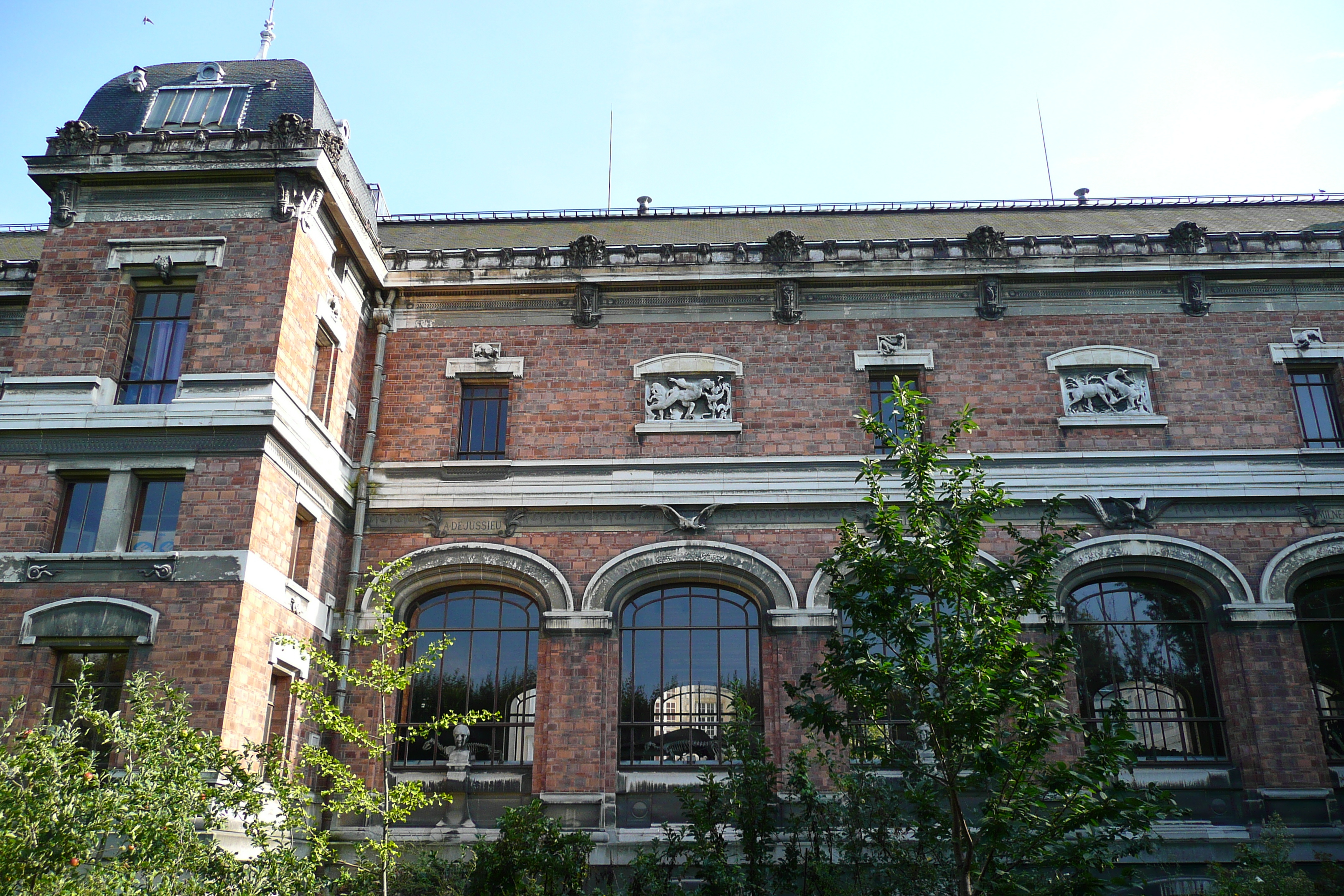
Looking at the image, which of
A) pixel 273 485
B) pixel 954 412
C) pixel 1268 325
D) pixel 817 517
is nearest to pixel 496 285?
pixel 273 485

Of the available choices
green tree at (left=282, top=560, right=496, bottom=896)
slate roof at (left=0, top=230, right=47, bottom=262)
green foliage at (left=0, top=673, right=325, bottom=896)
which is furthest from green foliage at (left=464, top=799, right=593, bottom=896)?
slate roof at (left=0, top=230, right=47, bottom=262)

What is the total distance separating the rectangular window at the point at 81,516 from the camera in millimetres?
16344

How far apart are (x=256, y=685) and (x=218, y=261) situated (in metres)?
6.79

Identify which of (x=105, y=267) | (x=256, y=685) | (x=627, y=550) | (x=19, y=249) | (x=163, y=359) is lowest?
(x=256, y=685)

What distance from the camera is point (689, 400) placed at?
20.0 metres

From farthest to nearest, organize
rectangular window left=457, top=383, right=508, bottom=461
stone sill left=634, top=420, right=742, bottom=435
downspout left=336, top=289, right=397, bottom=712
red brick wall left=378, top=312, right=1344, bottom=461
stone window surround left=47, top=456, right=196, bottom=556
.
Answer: rectangular window left=457, top=383, right=508, bottom=461 → stone sill left=634, top=420, right=742, bottom=435 → red brick wall left=378, top=312, right=1344, bottom=461 → downspout left=336, top=289, right=397, bottom=712 → stone window surround left=47, top=456, right=196, bottom=556

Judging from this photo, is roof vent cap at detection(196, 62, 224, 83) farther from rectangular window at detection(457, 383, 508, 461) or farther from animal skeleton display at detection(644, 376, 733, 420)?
animal skeleton display at detection(644, 376, 733, 420)

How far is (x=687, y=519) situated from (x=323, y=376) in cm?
675

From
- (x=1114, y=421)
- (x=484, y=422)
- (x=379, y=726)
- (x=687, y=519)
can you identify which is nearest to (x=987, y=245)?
(x=1114, y=421)

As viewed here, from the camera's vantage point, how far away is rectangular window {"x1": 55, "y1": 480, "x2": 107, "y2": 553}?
16.3 m

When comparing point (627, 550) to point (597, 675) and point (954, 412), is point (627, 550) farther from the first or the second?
point (954, 412)

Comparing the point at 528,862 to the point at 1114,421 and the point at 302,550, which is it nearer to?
the point at 302,550

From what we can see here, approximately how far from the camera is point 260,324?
56.1ft

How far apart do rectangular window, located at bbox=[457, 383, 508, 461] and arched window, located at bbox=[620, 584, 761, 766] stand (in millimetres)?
3886
